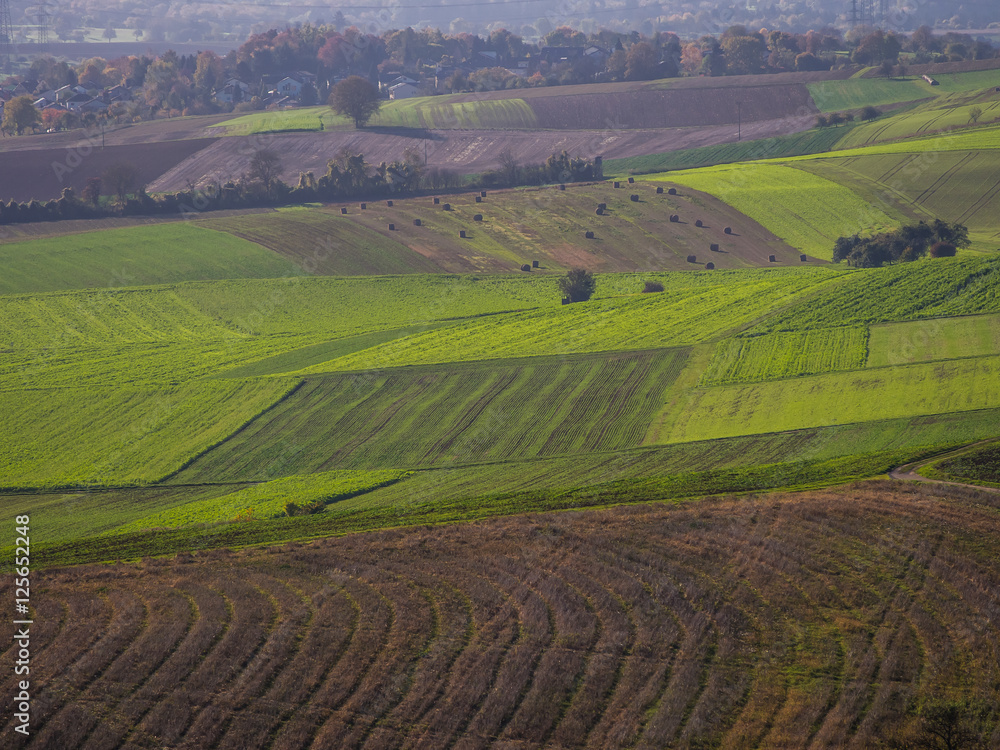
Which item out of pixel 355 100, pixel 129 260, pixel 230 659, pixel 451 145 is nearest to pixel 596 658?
pixel 230 659

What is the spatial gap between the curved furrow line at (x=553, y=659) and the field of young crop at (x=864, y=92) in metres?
123

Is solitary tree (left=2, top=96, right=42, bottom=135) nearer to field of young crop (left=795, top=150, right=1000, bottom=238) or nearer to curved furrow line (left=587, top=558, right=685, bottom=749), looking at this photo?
field of young crop (left=795, top=150, right=1000, bottom=238)

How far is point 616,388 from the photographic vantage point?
50.1 meters

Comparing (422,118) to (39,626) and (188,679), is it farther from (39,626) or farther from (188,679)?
(188,679)

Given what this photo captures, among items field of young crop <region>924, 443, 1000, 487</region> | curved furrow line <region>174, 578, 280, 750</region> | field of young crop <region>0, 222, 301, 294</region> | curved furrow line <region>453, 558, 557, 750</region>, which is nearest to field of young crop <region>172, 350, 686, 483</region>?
field of young crop <region>924, 443, 1000, 487</region>

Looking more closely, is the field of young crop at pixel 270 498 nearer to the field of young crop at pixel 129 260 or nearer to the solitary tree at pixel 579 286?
the solitary tree at pixel 579 286

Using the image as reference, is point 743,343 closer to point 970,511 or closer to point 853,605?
point 970,511

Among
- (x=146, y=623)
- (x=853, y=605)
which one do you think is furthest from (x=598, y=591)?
(x=146, y=623)

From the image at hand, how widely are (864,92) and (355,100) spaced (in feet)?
243

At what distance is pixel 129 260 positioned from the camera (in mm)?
81500

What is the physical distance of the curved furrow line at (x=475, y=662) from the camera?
67.9 feet

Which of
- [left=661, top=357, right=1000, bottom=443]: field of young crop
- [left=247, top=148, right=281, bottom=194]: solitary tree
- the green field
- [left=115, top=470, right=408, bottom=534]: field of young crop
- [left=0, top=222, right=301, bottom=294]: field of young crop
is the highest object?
the green field

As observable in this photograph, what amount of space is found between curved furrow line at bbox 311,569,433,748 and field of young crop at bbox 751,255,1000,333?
36219 mm

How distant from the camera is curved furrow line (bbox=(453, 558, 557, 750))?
20.7 metres
